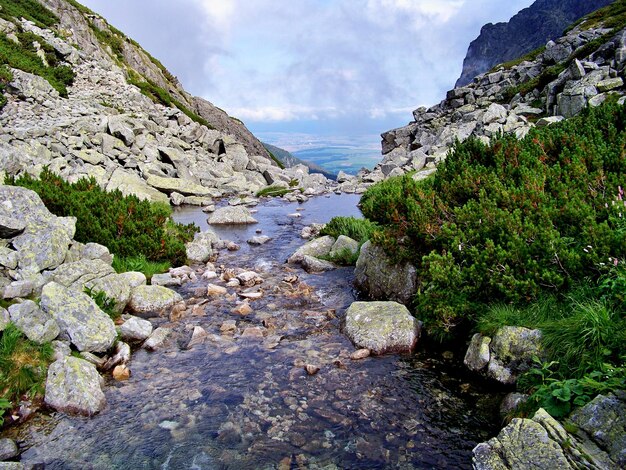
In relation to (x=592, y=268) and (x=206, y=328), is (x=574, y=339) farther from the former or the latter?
(x=206, y=328)

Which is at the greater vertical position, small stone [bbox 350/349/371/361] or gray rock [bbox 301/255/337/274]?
gray rock [bbox 301/255/337/274]

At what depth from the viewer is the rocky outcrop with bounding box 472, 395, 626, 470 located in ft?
13.8

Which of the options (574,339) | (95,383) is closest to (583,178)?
(574,339)

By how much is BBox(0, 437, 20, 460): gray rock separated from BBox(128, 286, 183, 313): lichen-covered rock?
534 centimetres

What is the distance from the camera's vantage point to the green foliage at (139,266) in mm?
13070

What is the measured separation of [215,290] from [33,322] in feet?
17.8

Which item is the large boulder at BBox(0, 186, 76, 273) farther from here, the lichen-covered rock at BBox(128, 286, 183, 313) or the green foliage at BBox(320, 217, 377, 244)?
the green foliage at BBox(320, 217, 377, 244)

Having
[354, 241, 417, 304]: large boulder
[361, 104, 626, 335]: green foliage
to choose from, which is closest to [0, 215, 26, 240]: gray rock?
[361, 104, 626, 335]: green foliage

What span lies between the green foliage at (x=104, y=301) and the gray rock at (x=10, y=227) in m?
2.31

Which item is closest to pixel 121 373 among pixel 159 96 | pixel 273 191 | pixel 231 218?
pixel 231 218

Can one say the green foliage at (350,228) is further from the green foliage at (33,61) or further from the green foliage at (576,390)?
the green foliage at (33,61)

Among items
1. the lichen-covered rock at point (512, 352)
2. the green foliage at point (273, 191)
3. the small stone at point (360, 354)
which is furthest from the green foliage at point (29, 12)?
the lichen-covered rock at point (512, 352)

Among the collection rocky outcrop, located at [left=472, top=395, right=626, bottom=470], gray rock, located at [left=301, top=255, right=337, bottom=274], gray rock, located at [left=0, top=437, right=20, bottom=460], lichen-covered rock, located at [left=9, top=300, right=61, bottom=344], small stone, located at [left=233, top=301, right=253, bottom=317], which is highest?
lichen-covered rock, located at [left=9, top=300, right=61, bottom=344]

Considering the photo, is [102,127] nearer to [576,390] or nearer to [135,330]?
[135,330]
